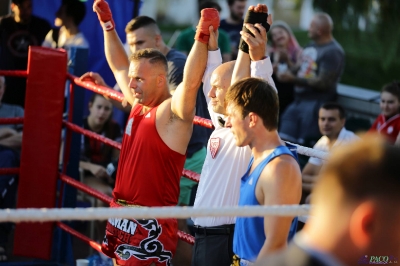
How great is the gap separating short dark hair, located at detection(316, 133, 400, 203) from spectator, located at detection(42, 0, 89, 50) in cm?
590

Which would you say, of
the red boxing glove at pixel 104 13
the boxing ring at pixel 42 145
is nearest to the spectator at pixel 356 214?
the red boxing glove at pixel 104 13

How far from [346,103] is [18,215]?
262 inches

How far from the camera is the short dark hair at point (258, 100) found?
3.08m

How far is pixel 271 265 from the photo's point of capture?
160cm

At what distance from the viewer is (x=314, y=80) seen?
26.3 ft

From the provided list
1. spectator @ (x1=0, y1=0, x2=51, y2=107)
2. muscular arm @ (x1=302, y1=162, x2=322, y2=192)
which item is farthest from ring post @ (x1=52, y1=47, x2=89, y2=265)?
muscular arm @ (x1=302, y1=162, x2=322, y2=192)

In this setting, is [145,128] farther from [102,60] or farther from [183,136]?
[102,60]

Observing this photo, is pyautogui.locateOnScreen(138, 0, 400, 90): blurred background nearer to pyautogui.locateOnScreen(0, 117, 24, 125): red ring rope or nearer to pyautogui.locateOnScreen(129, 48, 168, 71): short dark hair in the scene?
pyautogui.locateOnScreen(129, 48, 168, 71): short dark hair

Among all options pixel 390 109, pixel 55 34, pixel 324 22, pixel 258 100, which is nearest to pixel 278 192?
pixel 258 100

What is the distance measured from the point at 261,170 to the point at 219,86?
80 centimetres

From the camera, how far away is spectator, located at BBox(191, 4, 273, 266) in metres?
3.58

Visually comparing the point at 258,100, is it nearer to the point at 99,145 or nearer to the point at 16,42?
the point at 99,145

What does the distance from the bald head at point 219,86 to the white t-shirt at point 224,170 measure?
0.18 ft

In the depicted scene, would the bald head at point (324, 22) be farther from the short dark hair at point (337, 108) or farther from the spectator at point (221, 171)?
the spectator at point (221, 171)
